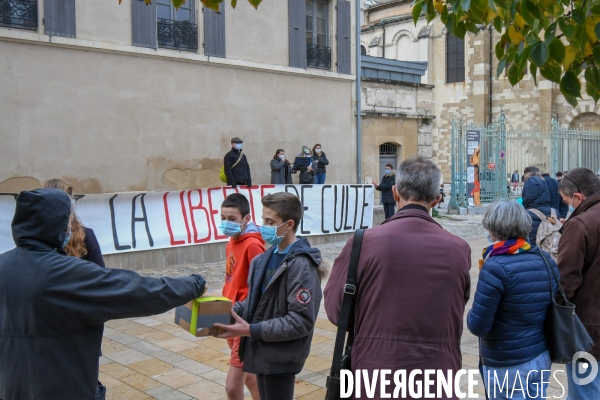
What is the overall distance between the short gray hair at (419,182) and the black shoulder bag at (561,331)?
1.08 m

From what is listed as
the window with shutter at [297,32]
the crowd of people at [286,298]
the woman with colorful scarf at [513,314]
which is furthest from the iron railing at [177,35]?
the woman with colorful scarf at [513,314]

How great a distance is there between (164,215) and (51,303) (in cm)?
880

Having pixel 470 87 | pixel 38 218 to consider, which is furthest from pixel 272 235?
pixel 470 87

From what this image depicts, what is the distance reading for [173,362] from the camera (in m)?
6.20

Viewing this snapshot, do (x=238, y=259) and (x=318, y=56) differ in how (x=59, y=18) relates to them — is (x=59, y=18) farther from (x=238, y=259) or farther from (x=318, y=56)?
(x=238, y=259)

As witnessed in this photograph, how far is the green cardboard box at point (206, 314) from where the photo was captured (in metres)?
2.98

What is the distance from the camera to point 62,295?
103 inches

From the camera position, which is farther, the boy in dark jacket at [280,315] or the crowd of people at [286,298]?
the boy in dark jacket at [280,315]

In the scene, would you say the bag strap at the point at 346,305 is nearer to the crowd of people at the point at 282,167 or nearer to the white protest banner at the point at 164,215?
the white protest banner at the point at 164,215

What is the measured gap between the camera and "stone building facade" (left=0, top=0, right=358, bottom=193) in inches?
507

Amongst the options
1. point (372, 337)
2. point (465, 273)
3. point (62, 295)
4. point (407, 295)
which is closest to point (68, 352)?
point (62, 295)

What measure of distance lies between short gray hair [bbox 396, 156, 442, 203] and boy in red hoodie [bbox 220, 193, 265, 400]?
1.60 metres

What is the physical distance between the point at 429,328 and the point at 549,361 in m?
1.33

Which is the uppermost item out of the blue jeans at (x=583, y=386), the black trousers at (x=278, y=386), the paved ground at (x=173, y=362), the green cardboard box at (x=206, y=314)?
the green cardboard box at (x=206, y=314)
